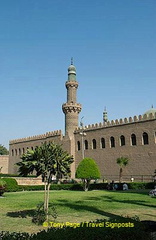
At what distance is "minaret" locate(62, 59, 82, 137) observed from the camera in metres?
42.4

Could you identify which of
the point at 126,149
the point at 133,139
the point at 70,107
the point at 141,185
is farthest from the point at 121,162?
the point at 70,107

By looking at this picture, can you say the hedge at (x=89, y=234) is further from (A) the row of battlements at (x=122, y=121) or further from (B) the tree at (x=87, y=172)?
(A) the row of battlements at (x=122, y=121)

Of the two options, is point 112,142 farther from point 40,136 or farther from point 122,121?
point 40,136

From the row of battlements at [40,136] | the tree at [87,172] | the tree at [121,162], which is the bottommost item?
the tree at [87,172]

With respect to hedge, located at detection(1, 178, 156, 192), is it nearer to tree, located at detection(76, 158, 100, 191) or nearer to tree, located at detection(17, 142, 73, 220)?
tree, located at detection(76, 158, 100, 191)

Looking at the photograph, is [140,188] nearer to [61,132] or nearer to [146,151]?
[146,151]

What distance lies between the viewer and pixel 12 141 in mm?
55031

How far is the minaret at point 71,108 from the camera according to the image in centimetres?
A: 4244

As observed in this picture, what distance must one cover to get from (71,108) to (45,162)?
3292cm

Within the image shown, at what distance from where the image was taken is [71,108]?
4250cm

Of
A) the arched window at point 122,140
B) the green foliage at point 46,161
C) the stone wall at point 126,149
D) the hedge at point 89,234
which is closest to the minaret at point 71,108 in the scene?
the stone wall at point 126,149

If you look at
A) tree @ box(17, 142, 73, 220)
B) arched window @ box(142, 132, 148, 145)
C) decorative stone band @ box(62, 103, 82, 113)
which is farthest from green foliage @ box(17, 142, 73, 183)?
decorative stone band @ box(62, 103, 82, 113)

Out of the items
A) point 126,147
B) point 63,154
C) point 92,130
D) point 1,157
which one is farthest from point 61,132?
point 63,154

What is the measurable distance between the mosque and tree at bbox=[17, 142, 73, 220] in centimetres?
2263
